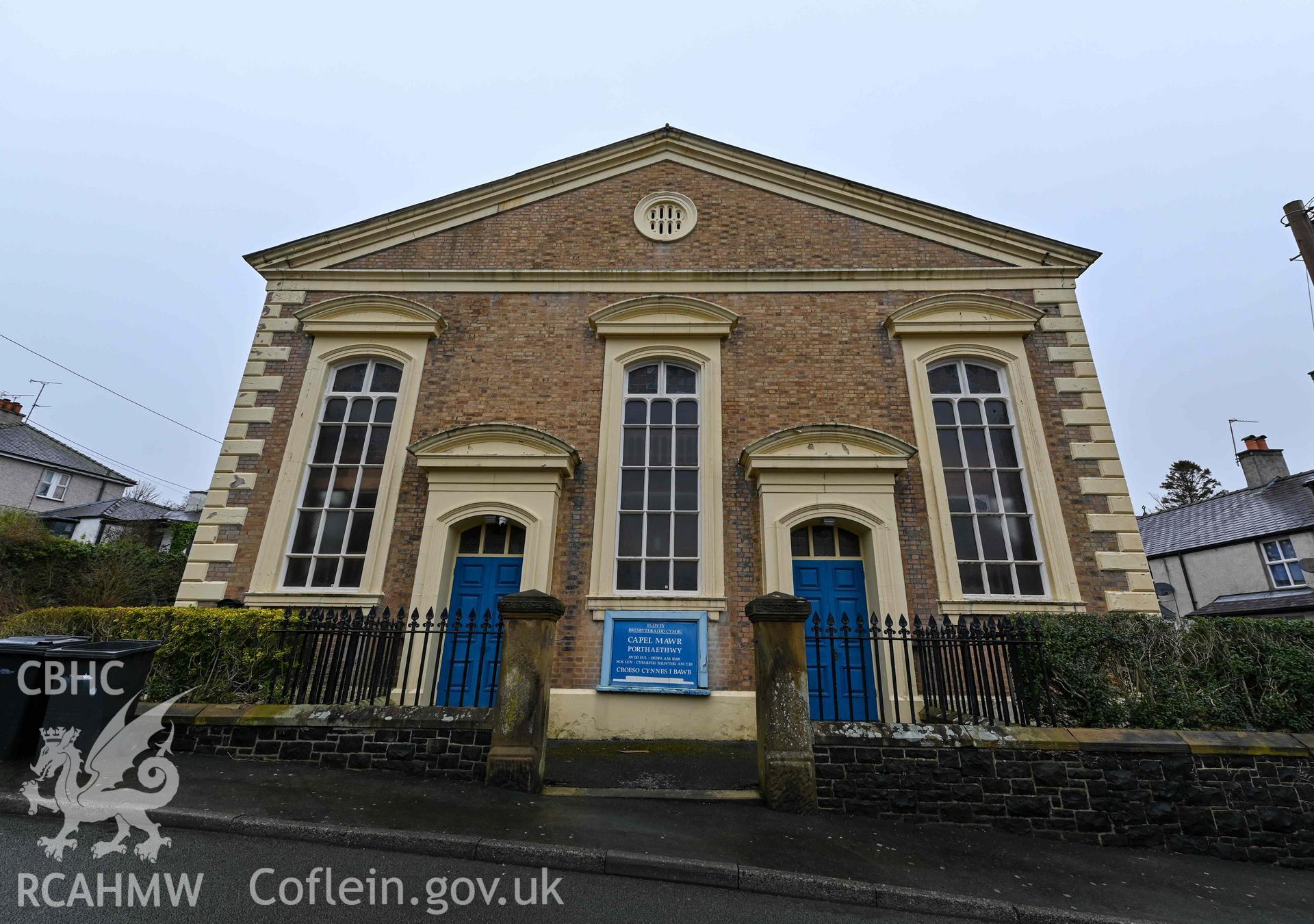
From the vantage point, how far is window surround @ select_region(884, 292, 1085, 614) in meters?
8.48

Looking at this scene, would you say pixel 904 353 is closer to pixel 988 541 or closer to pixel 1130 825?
pixel 988 541

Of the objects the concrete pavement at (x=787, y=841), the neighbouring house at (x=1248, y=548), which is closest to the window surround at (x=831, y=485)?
the concrete pavement at (x=787, y=841)

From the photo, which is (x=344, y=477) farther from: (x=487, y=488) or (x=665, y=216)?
(x=665, y=216)

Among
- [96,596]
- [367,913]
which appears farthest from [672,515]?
[96,596]

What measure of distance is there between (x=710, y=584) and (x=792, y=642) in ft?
10.3

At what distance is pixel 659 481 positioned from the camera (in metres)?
9.40

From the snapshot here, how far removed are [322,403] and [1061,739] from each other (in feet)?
36.5

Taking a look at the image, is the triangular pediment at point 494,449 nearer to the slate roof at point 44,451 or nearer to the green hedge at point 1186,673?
the green hedge at point 1186,673

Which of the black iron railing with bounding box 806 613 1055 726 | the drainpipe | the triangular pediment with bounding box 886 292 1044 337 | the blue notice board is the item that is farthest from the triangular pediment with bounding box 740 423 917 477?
the drainpipe

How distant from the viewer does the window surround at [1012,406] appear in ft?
27.8

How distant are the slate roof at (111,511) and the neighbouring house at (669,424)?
22.5 metres

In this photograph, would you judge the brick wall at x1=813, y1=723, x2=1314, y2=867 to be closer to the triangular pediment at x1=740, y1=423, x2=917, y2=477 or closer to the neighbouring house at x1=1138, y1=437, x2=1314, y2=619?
the triangular pediment at x1=740, y1=423, x2=917, y2=477

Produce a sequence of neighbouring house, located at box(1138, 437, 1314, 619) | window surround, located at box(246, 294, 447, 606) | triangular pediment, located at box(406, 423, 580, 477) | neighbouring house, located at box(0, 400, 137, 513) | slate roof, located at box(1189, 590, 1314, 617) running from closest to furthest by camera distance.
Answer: window surround, located at box(246, 294, 447, 606), triangular pediment, located at box(406, 423, 580, 477), slate roof, located at box(1189, 590, 1314, 617), neighbouring house, located at box(1138, 437, 1314, 619), neighbouring house, located at box(0, 400, 137, 513)

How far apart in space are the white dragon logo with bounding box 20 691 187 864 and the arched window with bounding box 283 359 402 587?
135 inches
